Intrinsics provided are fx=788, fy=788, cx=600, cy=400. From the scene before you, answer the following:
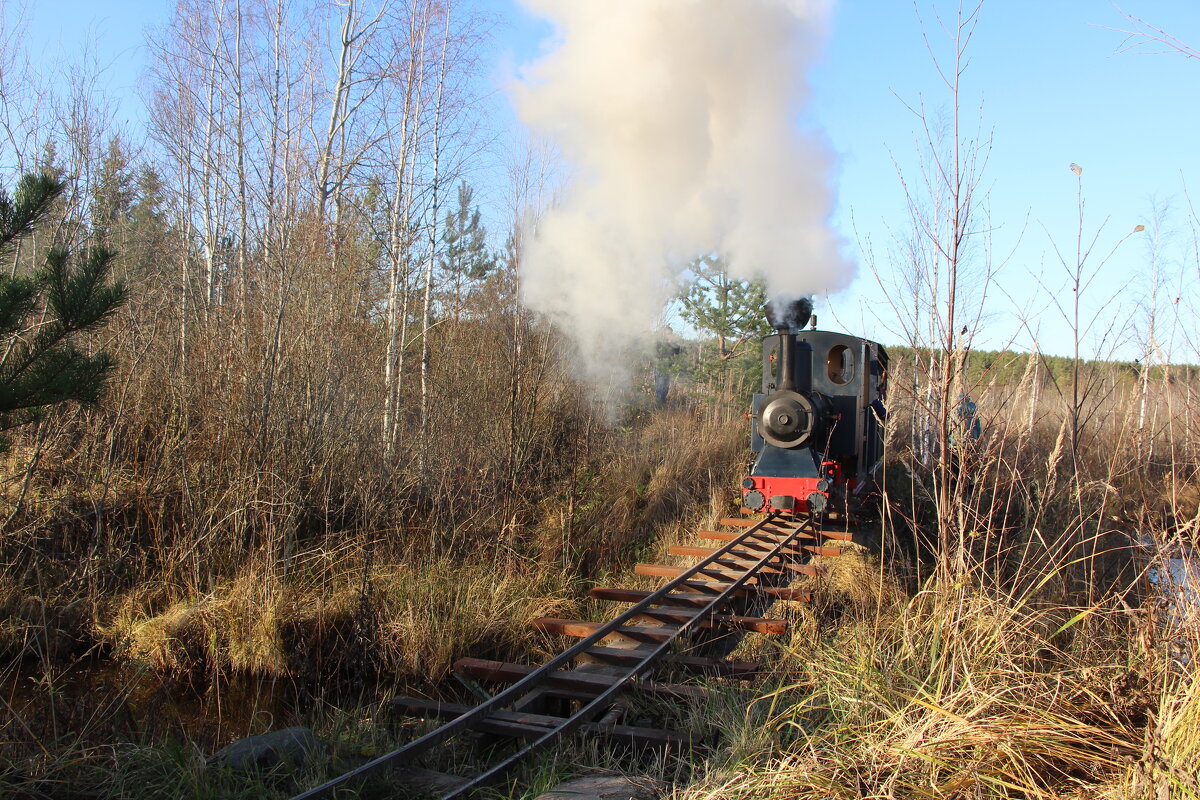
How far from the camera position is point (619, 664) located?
5.58 metres

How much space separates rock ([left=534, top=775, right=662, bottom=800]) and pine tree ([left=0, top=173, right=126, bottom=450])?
3492 mm

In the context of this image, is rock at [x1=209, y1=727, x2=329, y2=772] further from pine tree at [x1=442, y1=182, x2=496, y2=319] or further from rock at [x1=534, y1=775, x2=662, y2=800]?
pine tree at [x1=442, y1=182, x2=496, y2=319]

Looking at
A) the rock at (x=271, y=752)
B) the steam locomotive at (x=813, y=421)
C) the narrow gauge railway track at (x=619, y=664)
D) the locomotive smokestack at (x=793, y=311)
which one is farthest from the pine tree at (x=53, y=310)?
the locomotive smokestack at (x=793, y=311)

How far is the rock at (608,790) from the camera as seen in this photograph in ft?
11.4

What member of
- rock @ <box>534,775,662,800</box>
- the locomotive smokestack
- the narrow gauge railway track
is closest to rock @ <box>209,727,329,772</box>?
the narrow gauge railway track

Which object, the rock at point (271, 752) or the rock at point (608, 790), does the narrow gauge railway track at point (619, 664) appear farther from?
the rock at point (271, 752)

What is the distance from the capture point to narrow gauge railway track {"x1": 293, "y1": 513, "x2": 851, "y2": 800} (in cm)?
426

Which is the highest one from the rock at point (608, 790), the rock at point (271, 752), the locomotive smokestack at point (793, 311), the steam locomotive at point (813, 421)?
the locomotive smokestack at point (793, 311)

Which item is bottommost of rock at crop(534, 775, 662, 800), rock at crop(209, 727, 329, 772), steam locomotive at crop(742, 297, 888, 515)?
rock at crop(209, 727, 329, 772)

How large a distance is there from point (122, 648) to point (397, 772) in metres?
3.76

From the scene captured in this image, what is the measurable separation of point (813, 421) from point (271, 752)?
21.6ft

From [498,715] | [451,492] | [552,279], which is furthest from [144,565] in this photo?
[552,279]

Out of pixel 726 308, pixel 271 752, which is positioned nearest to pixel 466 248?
pixel 726 308

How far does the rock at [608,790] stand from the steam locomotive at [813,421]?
17.2ft
